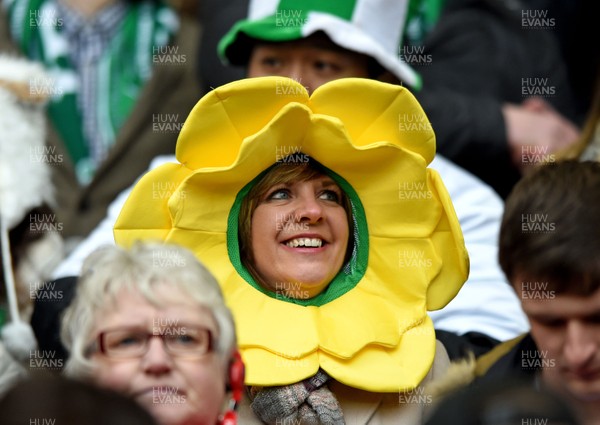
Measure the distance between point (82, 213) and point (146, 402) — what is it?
2.02 m

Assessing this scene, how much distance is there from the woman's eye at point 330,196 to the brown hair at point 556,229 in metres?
0.37

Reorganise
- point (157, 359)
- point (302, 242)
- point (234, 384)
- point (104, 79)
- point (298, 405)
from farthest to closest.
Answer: point (104, 79) → point (302, 242) → point (298, 405) → point (234, 384) → point (157, 359)

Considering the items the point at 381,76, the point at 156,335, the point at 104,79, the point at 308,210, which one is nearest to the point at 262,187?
the point at 308,210

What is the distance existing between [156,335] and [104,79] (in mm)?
2251

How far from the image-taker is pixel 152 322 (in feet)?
7.95

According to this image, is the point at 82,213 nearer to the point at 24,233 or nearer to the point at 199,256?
the point at 24,233

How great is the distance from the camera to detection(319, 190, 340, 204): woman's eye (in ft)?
9.56

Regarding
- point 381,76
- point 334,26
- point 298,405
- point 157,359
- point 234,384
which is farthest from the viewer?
point 381,76

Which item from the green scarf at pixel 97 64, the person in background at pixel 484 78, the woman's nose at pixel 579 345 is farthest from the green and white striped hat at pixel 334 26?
the woman's nose at pixel 579 345

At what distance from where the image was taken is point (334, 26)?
3.67m

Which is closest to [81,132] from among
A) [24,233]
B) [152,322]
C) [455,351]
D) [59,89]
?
[59,89]

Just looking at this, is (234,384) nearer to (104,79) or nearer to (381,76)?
(381,76)

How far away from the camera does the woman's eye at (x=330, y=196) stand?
9.56ft

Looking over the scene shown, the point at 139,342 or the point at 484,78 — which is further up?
the point at 139,342
